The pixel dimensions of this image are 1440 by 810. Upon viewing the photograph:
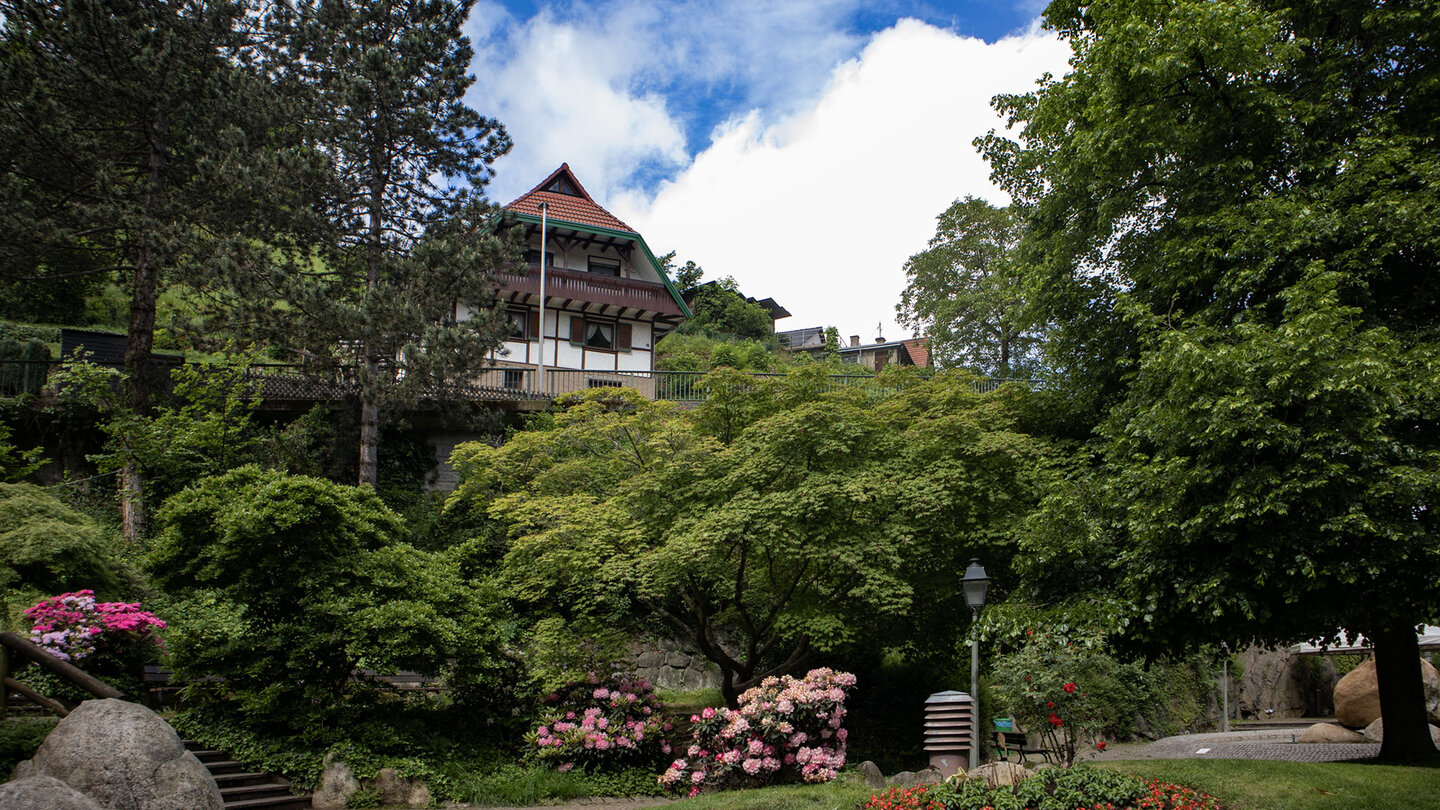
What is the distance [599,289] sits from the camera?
3288cm

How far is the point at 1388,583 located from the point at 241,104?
71.7ft

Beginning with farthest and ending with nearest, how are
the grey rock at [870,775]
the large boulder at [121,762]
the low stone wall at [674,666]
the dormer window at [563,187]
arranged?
the dormer window at [563,187]
the low stone wall at [674,666]
the grey rock at [870,775]
the large boulder at [121,762]

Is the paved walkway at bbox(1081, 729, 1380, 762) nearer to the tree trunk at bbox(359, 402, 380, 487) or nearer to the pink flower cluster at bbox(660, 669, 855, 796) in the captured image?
the pink flower cluster at bbox(660, 669, 855, 796)

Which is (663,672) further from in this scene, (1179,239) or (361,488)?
(1179,239)

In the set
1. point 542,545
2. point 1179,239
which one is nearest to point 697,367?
point 542,545

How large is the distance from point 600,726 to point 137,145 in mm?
16832

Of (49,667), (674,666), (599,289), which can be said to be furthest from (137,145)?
(674,666)

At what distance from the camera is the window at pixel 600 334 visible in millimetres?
34094

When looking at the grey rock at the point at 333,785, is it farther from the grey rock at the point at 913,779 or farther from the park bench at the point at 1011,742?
the park bench at the point at 1011,742

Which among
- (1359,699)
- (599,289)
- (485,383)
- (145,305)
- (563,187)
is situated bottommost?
(1359,699)

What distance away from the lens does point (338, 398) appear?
903 inches

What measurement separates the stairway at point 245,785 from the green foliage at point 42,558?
10.5 ft

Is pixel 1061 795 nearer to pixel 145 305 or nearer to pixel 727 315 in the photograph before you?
pixel 145 305

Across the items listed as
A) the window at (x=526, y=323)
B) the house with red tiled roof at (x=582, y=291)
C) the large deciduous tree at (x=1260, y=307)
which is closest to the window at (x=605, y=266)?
the house with red tiled roof at (x=582, y=291)
